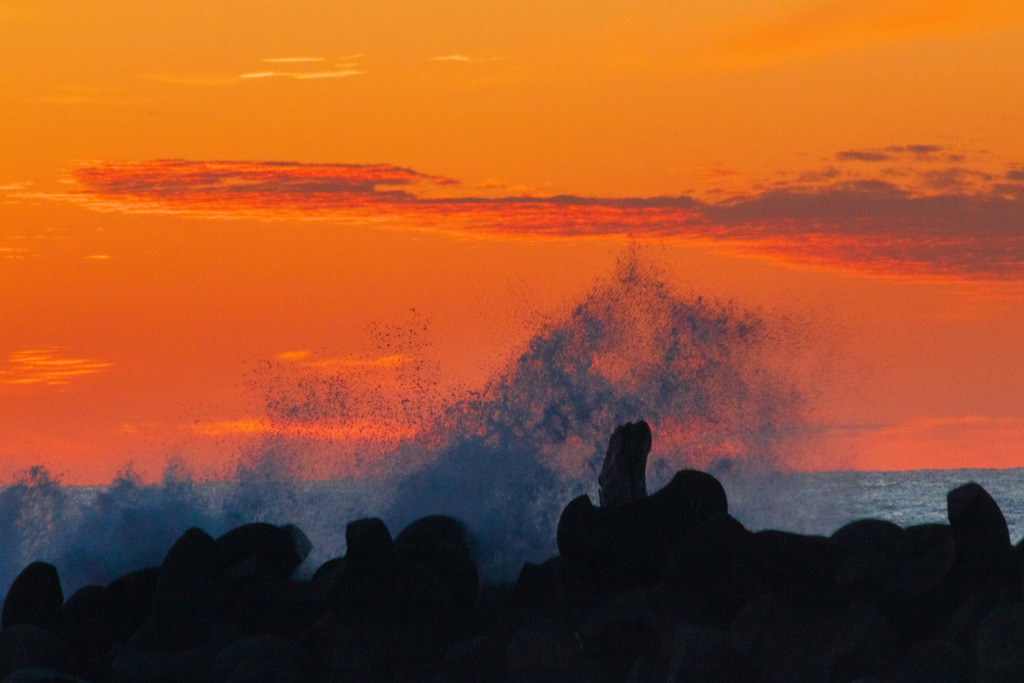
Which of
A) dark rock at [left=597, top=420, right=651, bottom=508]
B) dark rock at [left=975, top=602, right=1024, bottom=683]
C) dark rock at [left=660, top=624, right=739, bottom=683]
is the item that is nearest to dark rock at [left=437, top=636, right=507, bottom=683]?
dark rock at [left=660, top=624, right=739, bottom=683]

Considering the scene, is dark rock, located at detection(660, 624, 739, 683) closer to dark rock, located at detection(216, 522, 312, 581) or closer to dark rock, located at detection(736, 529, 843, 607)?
dark rock, located at detection(736, 529, 843, 607)

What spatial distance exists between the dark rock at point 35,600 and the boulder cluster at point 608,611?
0.13m

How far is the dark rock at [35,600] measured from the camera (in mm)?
10273

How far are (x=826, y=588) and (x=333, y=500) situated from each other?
26.6 feet

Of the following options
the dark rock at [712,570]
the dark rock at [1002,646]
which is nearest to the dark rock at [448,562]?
the dark rock at [712,570]

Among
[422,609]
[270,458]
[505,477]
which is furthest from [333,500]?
[422,609]

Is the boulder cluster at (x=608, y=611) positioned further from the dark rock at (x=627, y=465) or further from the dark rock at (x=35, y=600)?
the dark rock at (x=627, y=465)

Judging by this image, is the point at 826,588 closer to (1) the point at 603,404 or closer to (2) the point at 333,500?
(1) the point at 603,404

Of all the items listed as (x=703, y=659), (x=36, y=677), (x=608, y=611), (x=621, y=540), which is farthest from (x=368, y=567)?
(x=703, y=659)

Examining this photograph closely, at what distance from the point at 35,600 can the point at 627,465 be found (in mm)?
5451

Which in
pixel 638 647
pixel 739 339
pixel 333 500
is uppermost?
pixel 739 339

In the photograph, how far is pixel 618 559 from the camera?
8602 mm

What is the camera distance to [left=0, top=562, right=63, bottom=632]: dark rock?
10273mm

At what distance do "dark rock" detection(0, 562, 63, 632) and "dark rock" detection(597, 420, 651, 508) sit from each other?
5.01m
